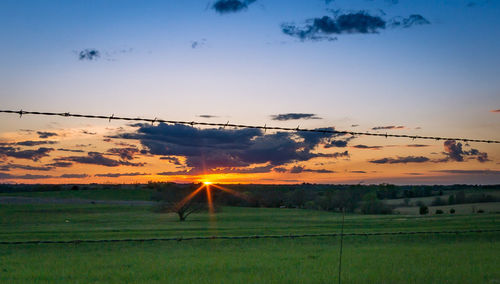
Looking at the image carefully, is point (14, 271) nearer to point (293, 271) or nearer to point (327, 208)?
point (293, 271)

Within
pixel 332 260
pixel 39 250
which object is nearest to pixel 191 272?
pixel 332 260

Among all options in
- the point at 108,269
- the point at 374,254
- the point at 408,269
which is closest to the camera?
the point at 408,269

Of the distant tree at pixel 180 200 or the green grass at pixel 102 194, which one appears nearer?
the distant tree at pixel 180 200

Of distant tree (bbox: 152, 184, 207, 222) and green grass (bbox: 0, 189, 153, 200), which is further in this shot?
green grass (bbox: 0, 189, 153, 200)

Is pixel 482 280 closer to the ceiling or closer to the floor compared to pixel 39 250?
closer to the ceiling

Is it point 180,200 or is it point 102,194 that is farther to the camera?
point 102,194

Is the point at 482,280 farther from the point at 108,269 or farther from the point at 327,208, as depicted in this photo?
the point at 327,208

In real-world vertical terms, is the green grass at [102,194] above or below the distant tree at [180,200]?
below

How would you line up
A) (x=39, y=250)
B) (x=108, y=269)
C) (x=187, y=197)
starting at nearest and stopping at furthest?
(x=108, y=269) → (x=39, y=250) → (x=187, y=197)

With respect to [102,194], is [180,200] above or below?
above

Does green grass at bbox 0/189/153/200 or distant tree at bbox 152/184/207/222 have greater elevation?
distant tree at bbox 152/184/207/222

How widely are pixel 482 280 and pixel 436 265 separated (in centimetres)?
220

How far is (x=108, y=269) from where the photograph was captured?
45.0ft

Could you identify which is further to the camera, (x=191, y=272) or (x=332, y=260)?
(x=332, y=260)
